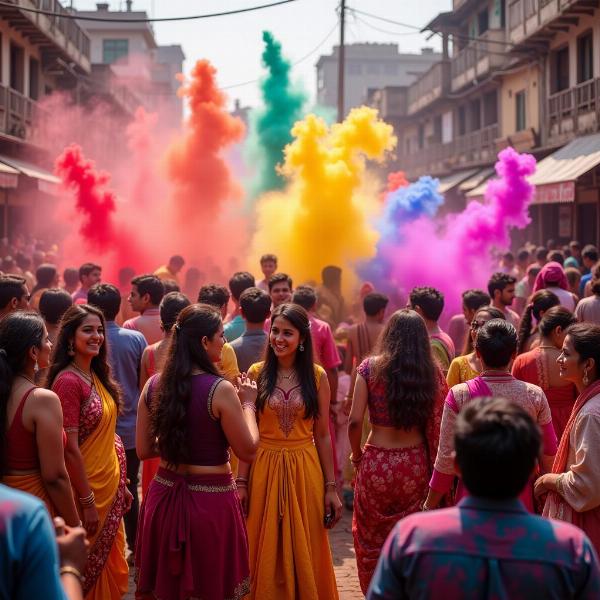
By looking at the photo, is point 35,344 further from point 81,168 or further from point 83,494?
point 81,168

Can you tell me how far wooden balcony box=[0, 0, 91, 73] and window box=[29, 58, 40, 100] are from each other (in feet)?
1.73

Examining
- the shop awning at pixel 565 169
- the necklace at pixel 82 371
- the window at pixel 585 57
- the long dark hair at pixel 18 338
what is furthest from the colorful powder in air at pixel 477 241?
the long dark hair at pixel 18 338

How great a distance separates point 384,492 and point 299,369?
0.80 m

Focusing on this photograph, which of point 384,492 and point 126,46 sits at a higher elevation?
point 126,46

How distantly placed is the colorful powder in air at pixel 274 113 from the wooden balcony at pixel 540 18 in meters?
6.21

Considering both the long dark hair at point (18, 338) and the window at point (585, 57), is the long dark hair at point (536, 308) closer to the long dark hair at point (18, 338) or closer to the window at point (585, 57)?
the long dark hair at point (18, 338)

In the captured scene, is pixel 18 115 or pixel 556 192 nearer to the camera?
pixel 556 192

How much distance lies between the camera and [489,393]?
4133 millimetres

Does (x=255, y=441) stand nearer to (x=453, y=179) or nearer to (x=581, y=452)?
(x=581, y=452)

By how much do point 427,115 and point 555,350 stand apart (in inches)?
1352

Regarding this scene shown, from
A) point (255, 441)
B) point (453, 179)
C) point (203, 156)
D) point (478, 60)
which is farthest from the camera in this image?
point (453, 179)

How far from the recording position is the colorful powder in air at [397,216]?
16.9 meters

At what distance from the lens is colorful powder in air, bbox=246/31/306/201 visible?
22.9 metres

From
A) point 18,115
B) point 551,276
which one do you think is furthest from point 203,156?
point 551,276
